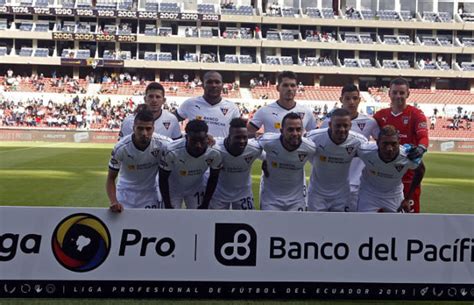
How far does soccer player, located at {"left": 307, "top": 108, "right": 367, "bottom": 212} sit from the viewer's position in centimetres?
606

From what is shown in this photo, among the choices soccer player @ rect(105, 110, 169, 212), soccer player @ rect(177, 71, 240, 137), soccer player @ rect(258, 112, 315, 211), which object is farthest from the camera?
soccer player @ rect(177, 71, 240, 137)

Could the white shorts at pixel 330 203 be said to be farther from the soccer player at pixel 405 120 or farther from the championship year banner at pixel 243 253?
the championship year banner at pixel 243 253

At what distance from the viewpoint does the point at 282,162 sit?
6.19m

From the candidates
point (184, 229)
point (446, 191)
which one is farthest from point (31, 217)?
point (446, 191)

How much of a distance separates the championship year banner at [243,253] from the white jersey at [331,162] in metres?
1.17

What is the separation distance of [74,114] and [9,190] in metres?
30.7

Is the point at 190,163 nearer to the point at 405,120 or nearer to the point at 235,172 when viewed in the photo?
the point at 235,172

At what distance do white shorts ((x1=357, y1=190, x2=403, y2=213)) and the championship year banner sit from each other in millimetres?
1130

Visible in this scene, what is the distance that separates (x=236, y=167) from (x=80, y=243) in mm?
1928

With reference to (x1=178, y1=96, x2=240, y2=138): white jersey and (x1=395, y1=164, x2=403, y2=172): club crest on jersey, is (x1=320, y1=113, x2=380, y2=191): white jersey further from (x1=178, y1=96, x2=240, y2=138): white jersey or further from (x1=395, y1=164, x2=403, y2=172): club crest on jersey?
(x1=178, y1=96, x2=240, y2=138): white jersey

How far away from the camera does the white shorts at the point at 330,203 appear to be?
20.9ft

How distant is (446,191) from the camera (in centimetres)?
1437

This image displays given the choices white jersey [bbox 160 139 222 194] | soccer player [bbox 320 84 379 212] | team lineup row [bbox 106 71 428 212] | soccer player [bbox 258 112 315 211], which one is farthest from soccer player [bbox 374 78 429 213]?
white jersey [bbox 160 139 222 194]

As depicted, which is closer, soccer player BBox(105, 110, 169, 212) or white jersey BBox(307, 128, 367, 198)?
soccer player BBox(105, 110, 169, 212)
